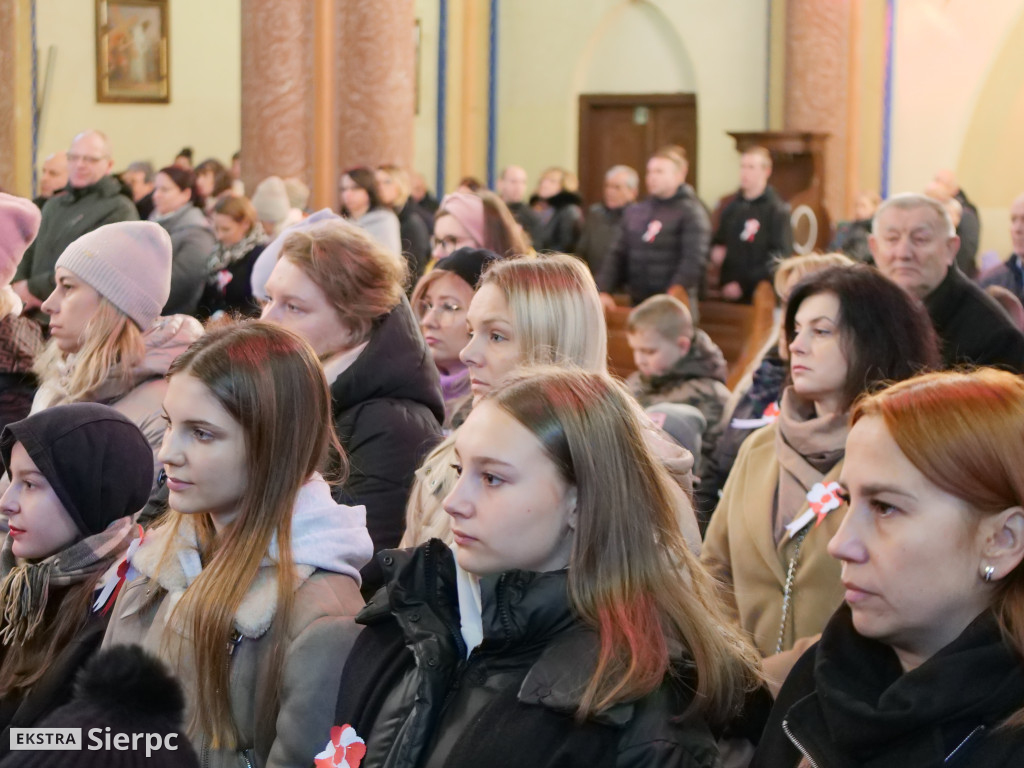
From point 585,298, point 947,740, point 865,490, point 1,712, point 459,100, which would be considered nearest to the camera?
point 947,740

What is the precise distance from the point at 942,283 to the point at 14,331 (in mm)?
3155

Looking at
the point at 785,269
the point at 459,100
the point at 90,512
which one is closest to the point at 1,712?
the point at 90,512

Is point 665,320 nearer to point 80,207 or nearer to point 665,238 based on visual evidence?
point 80,207

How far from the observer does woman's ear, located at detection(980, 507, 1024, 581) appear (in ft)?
6.84

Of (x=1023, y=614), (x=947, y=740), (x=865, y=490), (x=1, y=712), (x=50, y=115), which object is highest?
(x=50, y=115)

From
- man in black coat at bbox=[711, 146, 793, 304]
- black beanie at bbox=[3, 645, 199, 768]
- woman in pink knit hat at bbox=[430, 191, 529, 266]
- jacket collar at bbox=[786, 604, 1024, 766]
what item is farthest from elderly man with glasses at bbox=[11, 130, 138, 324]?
jacket collar at bbox=[786, 604, 1024, 766]

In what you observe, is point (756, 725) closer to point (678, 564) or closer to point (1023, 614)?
point (678, 564)

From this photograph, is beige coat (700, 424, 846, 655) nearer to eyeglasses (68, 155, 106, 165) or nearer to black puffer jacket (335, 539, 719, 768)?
black puffer jacket (335, 539, 719, 768)

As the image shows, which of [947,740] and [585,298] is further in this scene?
[585,298]

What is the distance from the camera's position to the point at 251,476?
278cm

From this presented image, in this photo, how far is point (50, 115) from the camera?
14297 millimetres

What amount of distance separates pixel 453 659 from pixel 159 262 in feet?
7.98

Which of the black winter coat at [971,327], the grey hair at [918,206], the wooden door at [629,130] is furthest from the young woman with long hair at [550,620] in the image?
the wooden door at [629,130]

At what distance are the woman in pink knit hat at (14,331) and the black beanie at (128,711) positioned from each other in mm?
2982
